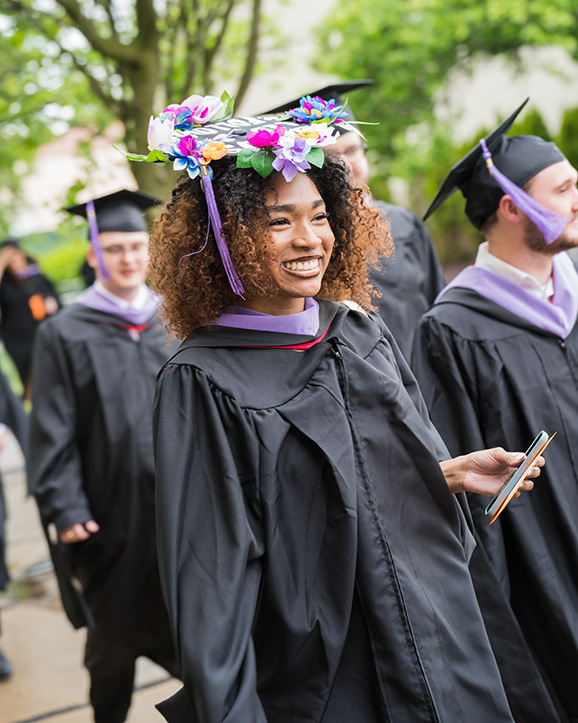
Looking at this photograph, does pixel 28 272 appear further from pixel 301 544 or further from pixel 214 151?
pixel 301 544

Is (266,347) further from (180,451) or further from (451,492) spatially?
(451,492)

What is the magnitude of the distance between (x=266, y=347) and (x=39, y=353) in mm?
2430

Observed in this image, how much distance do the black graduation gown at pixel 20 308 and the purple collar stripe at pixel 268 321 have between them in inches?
289

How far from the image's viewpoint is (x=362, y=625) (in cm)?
212

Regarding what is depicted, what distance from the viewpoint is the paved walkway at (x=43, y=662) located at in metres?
4.29

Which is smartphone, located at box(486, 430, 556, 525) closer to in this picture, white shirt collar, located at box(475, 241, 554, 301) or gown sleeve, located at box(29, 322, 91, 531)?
white shirt collar, located at box(475, 241, 554, 301)

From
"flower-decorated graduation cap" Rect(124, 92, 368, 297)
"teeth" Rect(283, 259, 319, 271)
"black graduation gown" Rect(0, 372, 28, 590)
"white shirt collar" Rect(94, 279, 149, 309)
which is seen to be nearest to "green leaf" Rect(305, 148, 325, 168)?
"flower-decorated graduation cap" Rect(124, 92, 368, 297)

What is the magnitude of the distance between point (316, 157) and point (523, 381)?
131 centimetres

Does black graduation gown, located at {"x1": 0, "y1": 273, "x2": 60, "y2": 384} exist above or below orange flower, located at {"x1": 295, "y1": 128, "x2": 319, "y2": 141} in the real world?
below

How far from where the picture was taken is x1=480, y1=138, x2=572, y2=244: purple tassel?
3.13m

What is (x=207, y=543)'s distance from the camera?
79.7 inches

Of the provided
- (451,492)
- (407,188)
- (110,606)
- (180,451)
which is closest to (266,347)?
(180,451)

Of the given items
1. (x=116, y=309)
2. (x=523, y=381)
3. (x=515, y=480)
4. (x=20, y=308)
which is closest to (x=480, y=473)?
(x=515, y=480)

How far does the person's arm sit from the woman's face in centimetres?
222
